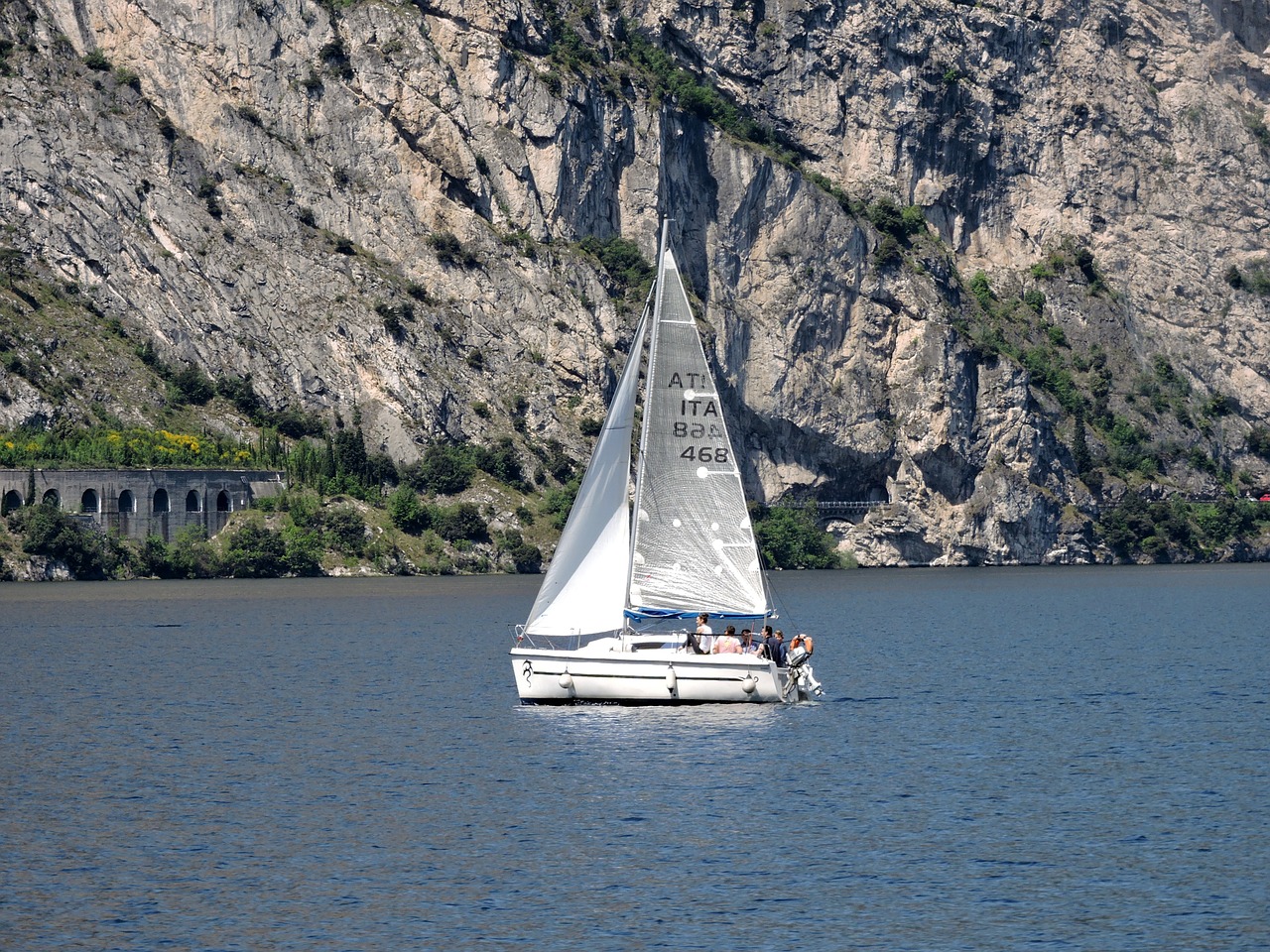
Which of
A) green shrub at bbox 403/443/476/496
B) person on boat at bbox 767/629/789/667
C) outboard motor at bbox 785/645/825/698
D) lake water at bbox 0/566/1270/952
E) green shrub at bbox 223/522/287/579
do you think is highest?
green shrub at bbox 403/443/476/496

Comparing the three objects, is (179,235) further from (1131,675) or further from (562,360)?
(1131,675)

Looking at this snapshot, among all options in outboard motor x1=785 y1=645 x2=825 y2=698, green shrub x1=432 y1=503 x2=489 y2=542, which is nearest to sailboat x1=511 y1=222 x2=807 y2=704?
outboard motor x1=785 y1=645 x2=825 y2=698

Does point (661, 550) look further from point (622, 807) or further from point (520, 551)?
point (520, 551)

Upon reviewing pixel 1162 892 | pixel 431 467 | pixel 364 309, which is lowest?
pixel 1162 892

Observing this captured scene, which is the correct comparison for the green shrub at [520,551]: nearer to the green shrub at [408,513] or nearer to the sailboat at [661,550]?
the green shrub at [408,513]

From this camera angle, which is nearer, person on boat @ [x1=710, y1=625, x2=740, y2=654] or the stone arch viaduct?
person on boat @ [x1=710, y1=625, x2=740, y2=654]

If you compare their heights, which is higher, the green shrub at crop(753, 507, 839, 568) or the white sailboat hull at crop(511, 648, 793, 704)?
the green shrub at crop(753, 507, 839, 568)

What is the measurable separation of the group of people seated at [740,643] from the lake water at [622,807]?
1935 mm

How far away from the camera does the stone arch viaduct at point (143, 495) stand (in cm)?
14838

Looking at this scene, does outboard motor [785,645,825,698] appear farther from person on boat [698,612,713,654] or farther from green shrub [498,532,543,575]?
green shrub [498,532,543,575]

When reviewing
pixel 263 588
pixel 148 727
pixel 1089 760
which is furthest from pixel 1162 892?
pixel 263 588

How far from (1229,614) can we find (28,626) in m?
72.4

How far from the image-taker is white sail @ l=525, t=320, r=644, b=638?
200 feet

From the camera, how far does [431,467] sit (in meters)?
173
